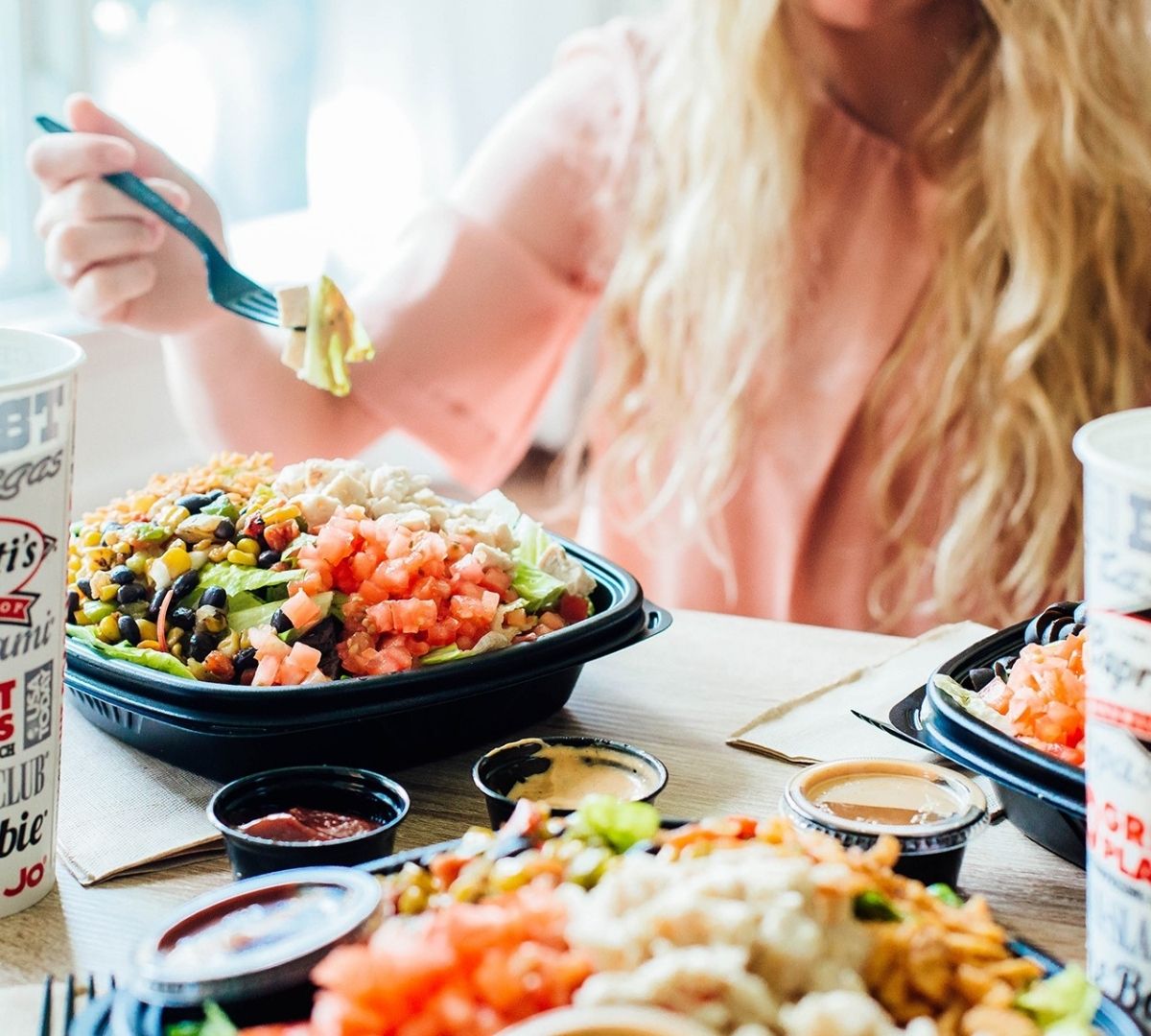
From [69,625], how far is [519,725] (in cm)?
38

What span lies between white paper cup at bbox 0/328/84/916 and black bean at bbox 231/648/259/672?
210 millimetres

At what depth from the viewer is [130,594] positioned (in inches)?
46.1

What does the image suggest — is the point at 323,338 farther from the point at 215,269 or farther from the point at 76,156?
the point at 76,156

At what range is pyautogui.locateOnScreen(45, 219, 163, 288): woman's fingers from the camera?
1.53 metres

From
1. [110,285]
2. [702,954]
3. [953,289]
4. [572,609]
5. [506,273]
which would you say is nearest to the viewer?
[702,954]

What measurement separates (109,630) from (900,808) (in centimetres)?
63

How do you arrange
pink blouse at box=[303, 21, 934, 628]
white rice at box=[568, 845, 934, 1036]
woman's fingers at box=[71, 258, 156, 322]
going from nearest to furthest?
white rice at box=[568, 845, 934, 1036] < woman's fingers at box=[71, 258, 156, 322] < pink blouse at box=[303, 21, 934, 628]

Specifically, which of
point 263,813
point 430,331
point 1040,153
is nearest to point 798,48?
point 1040,153

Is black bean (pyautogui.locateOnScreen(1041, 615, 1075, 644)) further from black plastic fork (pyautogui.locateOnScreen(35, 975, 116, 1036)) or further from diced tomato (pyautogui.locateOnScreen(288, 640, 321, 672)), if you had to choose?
black plastic fork (pyautogui.locateOnScreen(35, 975, 116, 1036))

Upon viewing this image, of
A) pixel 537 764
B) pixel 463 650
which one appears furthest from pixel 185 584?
pixel 537 764

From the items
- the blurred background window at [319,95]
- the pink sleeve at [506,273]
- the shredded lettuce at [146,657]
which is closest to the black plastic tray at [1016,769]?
the shredded lettuce at [146,657]

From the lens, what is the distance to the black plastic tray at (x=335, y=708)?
3.41 feet

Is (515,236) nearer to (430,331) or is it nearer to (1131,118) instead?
(430,331)

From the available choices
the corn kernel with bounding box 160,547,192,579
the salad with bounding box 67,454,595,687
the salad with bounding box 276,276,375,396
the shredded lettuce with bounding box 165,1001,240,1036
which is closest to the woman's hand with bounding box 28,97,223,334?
the salad with bounding box 276,276,375,396
